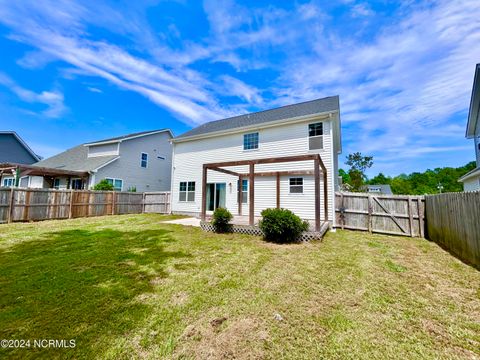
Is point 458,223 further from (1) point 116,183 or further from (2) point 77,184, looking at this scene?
(2) point 77,184

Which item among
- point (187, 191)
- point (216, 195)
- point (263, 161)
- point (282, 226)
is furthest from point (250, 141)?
point (282, 226)

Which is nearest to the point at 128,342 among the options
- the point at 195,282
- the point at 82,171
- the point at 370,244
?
the point at 195,282

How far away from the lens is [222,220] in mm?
→ 8602

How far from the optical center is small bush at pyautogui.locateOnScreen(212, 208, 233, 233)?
8.57m

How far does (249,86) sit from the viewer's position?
15.8 m

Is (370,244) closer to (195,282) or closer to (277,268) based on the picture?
(277,268)

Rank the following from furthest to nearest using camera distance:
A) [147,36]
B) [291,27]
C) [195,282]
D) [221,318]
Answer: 1. [147,36]
2. [291,27]
3. [195,282]
4. [221,318]

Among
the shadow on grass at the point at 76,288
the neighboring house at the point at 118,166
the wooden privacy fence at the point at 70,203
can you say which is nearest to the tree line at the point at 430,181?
the neighboring house at the point at 118,166

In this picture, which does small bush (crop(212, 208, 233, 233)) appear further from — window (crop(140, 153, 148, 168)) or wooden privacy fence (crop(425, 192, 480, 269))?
window (crop(140, 153, 148, 168))

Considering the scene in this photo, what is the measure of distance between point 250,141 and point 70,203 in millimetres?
12066

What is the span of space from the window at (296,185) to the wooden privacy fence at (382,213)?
180 cm

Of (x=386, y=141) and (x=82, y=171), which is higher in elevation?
(x=386, y=141)

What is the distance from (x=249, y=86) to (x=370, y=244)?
1354 cm

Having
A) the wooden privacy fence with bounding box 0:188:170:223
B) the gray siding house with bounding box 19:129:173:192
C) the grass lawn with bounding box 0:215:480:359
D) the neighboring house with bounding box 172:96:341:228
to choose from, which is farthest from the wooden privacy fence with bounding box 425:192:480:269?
the gray siding house with bounding box 19:129:173:192
